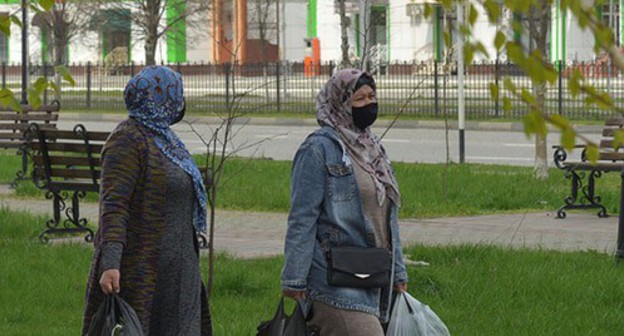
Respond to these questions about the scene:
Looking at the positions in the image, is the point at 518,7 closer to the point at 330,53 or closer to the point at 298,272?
the point at 298,272

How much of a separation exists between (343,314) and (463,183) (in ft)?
34.2

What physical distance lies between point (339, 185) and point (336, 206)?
90mm

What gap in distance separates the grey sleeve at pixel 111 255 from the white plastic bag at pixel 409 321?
1206 millimetres

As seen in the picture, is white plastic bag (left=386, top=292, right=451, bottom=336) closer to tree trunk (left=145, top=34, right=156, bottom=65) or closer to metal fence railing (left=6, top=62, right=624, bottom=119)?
metal fence railing (left=6, top=62, right=624, bottom=119)

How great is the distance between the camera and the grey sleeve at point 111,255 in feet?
20.5

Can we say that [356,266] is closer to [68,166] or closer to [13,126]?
[68,166]

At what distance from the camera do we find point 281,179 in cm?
1744

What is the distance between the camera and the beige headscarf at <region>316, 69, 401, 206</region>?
250 inches

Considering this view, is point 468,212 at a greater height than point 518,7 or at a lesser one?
lesser

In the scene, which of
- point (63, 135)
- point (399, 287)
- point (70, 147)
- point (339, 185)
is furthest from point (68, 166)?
point (339, 185)

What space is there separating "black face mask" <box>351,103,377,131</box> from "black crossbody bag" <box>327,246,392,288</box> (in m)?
0.52

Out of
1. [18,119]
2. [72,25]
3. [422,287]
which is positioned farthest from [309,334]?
[72,25]

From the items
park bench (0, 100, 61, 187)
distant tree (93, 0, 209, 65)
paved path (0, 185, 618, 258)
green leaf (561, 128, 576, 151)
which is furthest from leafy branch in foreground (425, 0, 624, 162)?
distant tree (93, 0, 209, 65)

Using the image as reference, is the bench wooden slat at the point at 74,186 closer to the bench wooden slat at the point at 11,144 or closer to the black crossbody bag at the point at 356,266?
the bench wooden slat at the point at 11,144
